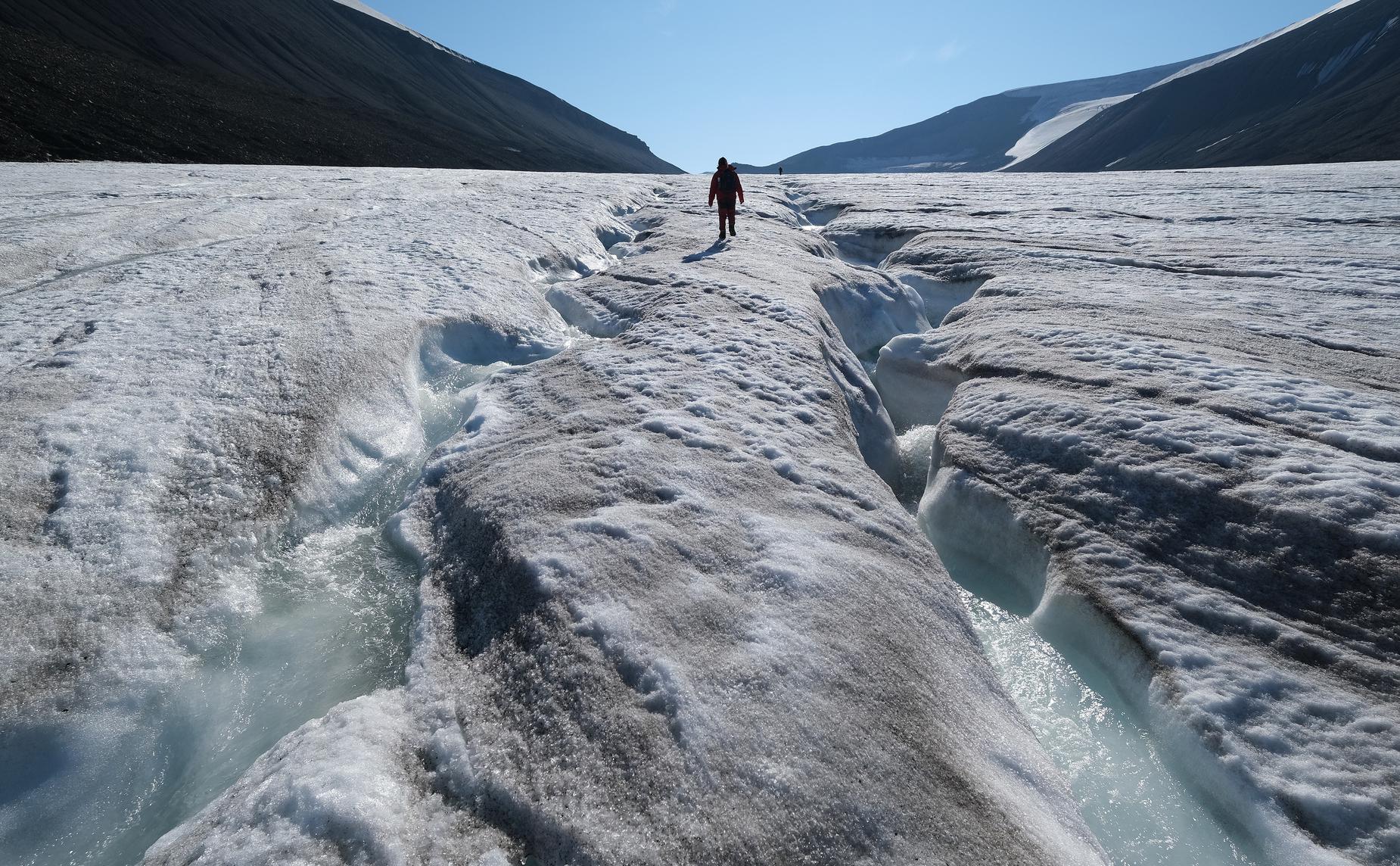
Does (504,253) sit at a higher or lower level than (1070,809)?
higher

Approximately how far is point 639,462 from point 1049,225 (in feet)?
41.4

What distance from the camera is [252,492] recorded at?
12.2ft

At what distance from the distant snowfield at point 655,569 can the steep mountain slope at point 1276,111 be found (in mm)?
65541

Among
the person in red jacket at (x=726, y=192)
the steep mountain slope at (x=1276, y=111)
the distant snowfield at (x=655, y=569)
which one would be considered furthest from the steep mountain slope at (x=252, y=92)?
the steep mountain slope at (x=1276, y=111)

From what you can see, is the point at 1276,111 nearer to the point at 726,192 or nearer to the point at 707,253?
the point at 726,192

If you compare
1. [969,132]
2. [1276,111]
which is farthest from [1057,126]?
[1276,111]

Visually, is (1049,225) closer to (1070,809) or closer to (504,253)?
(504,253)

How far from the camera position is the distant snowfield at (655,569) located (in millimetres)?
2318

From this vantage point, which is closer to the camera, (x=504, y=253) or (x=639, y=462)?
(x=639, y=462)

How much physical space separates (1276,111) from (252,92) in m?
109

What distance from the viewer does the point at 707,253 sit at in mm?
9406

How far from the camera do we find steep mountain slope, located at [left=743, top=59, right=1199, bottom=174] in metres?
161

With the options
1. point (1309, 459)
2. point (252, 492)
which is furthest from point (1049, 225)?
point (252, 492)

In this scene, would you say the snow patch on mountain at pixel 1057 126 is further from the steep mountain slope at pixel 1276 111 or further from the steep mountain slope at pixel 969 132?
the steep mountain slope at pixel 1276 111
